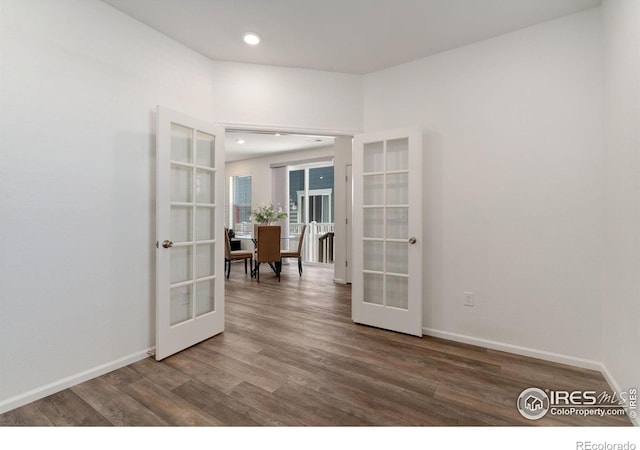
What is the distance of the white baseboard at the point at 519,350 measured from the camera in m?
2.28

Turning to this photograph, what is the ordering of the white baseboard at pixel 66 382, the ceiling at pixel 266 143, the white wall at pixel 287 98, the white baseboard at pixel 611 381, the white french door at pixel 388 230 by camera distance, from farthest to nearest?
the ceiling at pixel 266 143
the white wall at pixel 287 98
the white french door at pixel 388 230
the white baseboard at pixel 66 382
the white baseboard at pixel 611 381

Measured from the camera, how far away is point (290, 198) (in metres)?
7.81

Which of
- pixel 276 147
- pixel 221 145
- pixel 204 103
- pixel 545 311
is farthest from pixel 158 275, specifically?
pixel 276 147

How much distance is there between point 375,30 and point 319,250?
17.3 feet

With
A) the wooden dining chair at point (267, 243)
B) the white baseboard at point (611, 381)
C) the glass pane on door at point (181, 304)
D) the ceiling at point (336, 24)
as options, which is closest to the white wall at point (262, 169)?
the wooden dining chair at point (267, 243)

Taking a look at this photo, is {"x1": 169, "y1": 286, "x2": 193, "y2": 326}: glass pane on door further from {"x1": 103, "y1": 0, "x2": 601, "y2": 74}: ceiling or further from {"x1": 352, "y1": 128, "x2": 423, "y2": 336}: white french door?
{"x1": 103, "y1": 0, "x2": 601, "y2": 74}: ceiling

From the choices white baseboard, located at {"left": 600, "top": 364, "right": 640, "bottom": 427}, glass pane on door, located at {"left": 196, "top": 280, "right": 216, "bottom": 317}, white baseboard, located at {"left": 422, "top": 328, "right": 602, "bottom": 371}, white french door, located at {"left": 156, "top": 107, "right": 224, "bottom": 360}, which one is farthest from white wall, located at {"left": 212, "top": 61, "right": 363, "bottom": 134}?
white baseboard, located at {"left": 600, "top": 364, "right": 640, "bottom": 427}

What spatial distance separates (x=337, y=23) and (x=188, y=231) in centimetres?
219

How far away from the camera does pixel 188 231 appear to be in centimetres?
268

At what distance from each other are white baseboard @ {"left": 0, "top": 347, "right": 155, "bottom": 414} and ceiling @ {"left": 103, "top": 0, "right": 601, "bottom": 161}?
106 inches

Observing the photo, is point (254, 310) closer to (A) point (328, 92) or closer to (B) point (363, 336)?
(B) point (363, 336)

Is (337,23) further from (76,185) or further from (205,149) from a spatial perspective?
(76,185)

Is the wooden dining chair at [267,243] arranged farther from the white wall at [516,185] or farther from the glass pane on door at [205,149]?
the white wall at [516,185]

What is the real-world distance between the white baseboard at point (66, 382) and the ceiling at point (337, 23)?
2.69 metres
